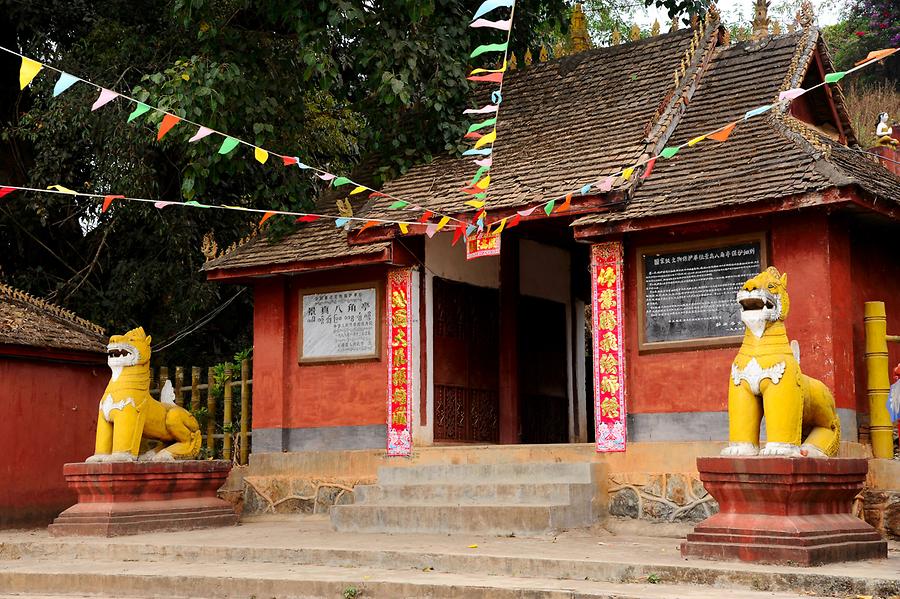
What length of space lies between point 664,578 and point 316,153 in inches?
409

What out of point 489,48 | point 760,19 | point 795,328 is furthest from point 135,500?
point 760,19

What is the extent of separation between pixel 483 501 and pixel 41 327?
608cm

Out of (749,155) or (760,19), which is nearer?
(749,155)

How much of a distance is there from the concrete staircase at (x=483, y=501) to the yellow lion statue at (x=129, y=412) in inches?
88.8

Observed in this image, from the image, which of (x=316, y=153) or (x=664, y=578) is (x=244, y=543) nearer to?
(x=664, y=578)

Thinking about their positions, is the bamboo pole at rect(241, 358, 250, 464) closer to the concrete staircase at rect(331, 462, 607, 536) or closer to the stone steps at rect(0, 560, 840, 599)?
the concrete staircase at rect(331, 462, 607, 536)

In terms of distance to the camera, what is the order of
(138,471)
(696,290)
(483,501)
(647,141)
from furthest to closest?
(138,471) → (647,141) → (696,290) → (483,501)

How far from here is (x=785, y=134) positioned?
33.1 feet

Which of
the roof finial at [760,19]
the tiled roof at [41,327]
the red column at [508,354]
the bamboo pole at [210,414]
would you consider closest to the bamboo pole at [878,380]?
the roof finial at [760,19]

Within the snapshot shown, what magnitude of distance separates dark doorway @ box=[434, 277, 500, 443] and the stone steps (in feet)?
12.8

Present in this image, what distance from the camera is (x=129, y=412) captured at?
35.7 ft

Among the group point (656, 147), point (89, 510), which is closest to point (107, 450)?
point (89, 510)

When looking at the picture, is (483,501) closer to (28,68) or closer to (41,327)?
(28,68)

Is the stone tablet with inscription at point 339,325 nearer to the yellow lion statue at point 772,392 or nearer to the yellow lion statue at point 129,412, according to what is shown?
the yellow lion statue at point 129,412
